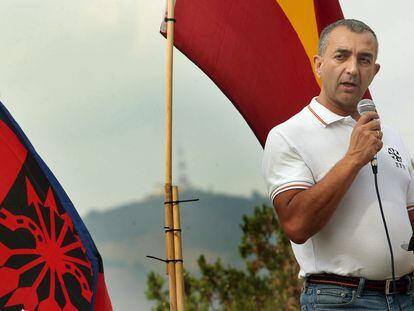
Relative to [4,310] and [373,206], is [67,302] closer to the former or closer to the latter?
[4,310]

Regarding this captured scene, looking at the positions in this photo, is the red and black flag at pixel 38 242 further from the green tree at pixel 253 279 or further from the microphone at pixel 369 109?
the green tree at pixel 253 279

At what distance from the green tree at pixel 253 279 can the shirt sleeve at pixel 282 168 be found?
1271 cm

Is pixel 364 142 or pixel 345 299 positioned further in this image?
pixel 345 299

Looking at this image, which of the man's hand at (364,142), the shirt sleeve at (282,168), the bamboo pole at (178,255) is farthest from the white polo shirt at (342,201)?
the bamboo pole at (178,255)

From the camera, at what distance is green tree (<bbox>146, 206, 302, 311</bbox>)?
1695 cm

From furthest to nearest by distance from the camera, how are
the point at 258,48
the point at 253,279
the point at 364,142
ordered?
the point at 253,279
the point at 258,48
the point at 364,142

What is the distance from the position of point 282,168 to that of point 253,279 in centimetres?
1370

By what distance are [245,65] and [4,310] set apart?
6.62 ft

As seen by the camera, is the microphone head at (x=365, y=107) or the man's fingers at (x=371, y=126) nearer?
the man's fingers at (x=371, y=126)

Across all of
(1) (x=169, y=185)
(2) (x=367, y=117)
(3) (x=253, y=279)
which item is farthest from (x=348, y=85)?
(3) (x=253, y=279)

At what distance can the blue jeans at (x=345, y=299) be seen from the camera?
3816mm

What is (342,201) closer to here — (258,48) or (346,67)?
(346,67)

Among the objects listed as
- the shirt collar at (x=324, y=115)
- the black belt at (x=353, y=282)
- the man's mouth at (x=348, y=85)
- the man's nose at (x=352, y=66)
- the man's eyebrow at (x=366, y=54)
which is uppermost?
the man's eyebrow at (x=366, y=54)

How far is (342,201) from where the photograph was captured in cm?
386
